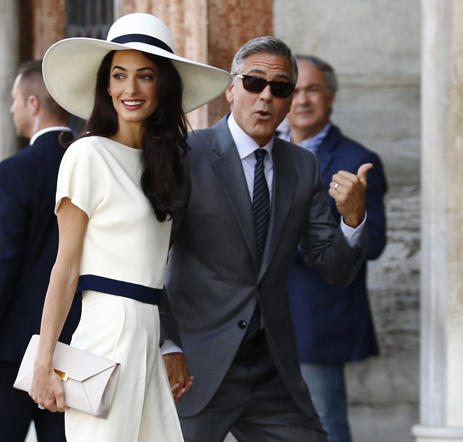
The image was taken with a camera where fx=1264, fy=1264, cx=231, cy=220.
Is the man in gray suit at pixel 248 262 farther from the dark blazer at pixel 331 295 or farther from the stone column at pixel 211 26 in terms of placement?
the stone column at pixel 211 26

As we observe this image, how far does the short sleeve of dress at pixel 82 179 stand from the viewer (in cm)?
320

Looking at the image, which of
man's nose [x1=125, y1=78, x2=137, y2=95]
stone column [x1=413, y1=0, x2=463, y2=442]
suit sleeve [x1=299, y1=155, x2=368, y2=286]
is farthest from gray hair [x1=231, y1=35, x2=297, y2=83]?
stone column [x1=413, y1=0, x2=463, y2=442]

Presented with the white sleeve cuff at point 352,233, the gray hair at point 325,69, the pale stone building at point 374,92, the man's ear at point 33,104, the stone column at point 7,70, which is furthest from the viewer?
the stone column at point 7,70

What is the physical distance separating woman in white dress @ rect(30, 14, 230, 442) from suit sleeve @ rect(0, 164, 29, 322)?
2.77ft

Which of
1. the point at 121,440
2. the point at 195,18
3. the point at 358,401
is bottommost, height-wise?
the point at 358,401

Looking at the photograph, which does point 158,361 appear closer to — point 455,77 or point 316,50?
point 455,77

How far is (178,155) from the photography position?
3.48 metres

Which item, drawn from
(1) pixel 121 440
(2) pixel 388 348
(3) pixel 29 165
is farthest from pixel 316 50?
(1) pixel 121 440

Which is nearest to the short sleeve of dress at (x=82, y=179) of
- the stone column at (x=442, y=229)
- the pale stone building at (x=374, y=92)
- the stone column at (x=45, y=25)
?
the stone column at (x=442, y=229)

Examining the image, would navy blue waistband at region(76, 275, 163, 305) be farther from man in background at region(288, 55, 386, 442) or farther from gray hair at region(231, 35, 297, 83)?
man in background at region(288, 55, 386, 442)

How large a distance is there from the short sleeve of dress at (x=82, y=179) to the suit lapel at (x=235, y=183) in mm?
660

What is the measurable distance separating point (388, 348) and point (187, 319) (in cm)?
284

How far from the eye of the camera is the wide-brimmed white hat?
3.38 m

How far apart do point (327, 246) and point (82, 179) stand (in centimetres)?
100
